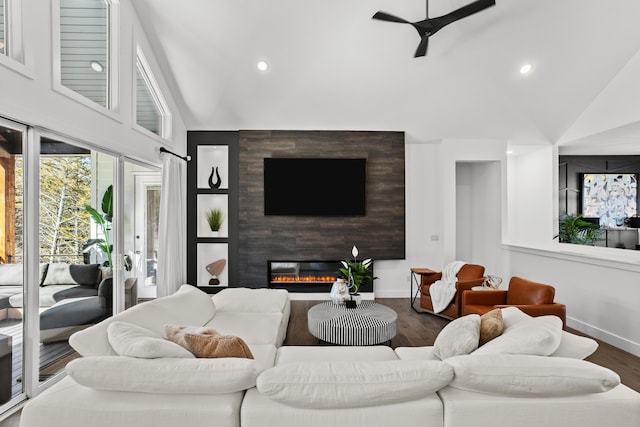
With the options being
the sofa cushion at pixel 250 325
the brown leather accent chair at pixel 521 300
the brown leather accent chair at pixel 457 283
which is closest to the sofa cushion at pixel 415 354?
the sofa cushion at pixel 250 325

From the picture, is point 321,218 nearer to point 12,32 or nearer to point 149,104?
point 149,104

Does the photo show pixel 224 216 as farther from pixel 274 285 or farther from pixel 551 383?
pixel 551 383

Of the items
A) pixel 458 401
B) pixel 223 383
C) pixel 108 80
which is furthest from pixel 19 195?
pixel 458 401

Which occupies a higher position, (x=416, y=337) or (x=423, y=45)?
(x=423, y=45)

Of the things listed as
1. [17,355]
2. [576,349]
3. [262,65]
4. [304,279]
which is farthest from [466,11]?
[17,355]

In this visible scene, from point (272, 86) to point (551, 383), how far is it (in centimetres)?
448

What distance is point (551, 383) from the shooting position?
1454 millimetres

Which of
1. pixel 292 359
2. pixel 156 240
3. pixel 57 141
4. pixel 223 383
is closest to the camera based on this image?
pixel 223 383

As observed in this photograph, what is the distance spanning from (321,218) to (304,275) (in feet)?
3.20

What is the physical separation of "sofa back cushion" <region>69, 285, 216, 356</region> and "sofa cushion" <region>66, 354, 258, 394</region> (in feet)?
1.29

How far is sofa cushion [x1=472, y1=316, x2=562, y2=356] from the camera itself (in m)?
1.67

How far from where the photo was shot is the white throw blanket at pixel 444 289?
14.3 feet

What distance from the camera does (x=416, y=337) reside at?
386cm

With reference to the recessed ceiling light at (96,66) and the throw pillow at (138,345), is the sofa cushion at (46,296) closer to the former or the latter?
the throw pillow at (138,345)
